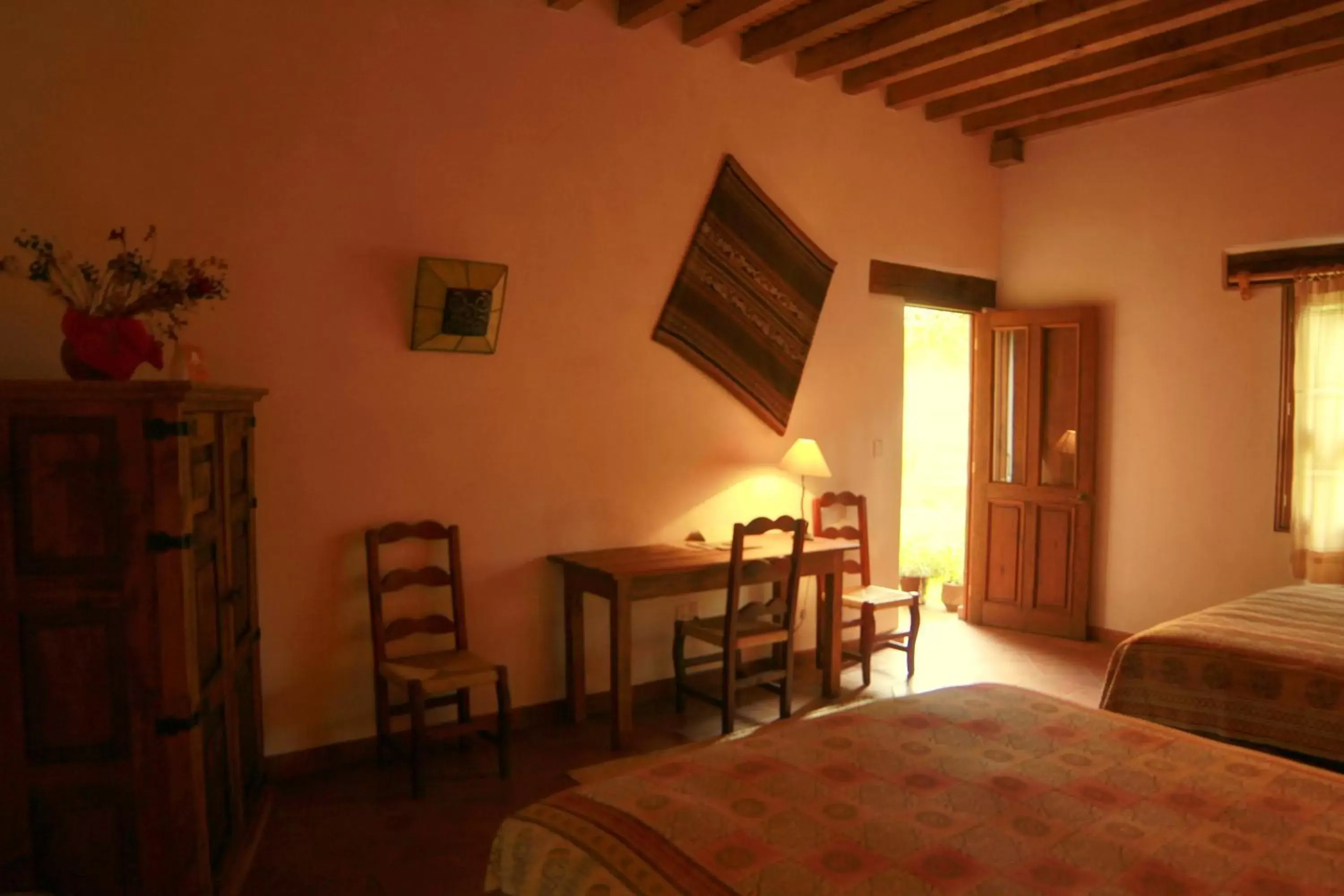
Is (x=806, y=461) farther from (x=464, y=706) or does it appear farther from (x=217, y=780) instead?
(x=217, y=780)

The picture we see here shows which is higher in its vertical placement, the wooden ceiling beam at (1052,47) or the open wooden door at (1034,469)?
the wooden ceiling beam at (1052,47)

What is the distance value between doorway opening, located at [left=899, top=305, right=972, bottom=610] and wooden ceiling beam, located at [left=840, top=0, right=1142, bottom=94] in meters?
3.05

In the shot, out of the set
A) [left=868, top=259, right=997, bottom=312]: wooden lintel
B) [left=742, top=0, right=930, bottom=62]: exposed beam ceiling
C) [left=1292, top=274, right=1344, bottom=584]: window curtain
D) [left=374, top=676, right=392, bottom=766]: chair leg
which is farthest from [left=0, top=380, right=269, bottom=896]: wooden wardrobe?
[left=1292, top=274, right=1344, bottom=584]: window curtain

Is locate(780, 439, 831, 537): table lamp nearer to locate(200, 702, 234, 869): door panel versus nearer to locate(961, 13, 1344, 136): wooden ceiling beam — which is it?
locate(961, 13, 1344, 136): wooden ceiling beam

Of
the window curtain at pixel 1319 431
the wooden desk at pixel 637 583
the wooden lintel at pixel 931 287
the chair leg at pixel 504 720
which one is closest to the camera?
the chair leg at pixel 504 720

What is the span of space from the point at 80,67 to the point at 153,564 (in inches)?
69.5

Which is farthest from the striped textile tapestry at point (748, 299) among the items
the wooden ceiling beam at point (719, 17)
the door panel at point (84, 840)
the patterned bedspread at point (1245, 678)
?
the door panel at point (84, 840)

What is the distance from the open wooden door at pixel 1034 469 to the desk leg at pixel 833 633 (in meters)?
1.78

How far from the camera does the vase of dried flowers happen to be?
225 centimetres

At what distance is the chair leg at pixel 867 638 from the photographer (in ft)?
15.0

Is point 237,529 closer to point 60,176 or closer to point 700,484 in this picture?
point 60,176

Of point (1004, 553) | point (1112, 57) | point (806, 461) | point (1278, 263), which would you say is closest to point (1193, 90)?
point (1112, 57)

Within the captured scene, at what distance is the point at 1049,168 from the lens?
5727 mm

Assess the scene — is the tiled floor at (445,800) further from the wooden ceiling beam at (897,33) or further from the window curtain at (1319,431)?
the wooden ceiling beam at (897,33)
